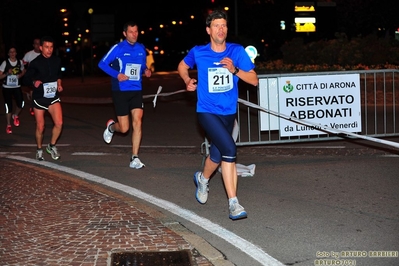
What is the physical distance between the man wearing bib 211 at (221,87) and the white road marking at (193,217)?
0.30 metres

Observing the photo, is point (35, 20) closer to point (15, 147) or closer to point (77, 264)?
point (15, 147)

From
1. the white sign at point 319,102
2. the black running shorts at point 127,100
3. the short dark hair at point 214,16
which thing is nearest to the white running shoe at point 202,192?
the short dark hair at point 214,16

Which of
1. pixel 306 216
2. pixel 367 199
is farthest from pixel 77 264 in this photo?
pixel 367 199

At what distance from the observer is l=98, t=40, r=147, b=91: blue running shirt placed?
34.3 feet

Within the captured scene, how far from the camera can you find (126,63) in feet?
34.3

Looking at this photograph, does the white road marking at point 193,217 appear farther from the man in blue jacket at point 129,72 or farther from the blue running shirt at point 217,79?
the blue running shirt at point 217,79

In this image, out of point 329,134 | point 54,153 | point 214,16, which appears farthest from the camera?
point 329,134

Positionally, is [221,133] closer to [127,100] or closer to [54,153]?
[127,100]

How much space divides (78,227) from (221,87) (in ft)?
6.47

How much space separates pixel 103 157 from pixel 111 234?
5042mm

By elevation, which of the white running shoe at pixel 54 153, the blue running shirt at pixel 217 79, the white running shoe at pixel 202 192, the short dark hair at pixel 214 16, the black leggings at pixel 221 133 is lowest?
the white running shoe at pixel 202 192

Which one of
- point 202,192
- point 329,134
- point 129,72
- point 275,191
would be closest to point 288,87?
point 329,134

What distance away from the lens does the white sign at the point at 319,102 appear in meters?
11.6

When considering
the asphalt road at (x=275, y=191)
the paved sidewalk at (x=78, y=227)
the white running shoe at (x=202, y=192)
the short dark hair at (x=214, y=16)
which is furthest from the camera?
the white running shoe at (x=202, y=192)
